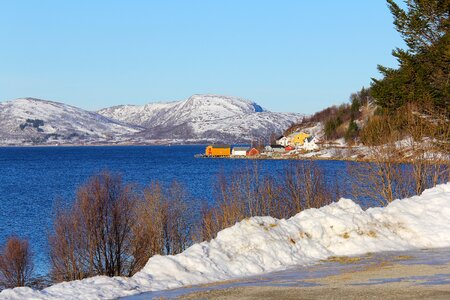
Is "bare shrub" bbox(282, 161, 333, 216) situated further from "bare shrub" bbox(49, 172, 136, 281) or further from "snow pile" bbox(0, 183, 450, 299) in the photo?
"snow pile" bbox(0, 183, 450, 299)

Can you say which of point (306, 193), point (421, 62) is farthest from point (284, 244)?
point (306, 193)

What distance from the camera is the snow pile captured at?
16297 mm

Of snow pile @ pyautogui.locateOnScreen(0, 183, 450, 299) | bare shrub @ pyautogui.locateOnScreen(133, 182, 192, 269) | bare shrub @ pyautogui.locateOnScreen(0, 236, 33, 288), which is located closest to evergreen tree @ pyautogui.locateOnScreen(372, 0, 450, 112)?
snow pile @ pyautogui.locateOnScreen(0, 183, 450, 299)

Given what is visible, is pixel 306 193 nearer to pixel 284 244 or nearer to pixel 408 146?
pixel 408 146

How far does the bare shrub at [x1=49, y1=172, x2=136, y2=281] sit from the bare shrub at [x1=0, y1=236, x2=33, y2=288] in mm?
1613

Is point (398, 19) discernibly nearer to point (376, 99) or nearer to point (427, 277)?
point (376, 99)

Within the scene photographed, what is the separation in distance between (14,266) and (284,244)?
24.6m

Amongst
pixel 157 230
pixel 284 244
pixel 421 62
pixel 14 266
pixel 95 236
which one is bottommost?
pixel 14 266

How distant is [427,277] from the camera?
16031 mm

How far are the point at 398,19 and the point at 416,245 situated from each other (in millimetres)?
18622

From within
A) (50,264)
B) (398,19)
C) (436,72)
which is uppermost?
(398,19)

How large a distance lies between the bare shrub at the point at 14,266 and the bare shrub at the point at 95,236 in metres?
1.61

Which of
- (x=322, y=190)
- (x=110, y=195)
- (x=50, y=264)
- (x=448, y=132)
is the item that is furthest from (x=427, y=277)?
(x=322, y=190)

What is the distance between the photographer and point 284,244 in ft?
63.6
